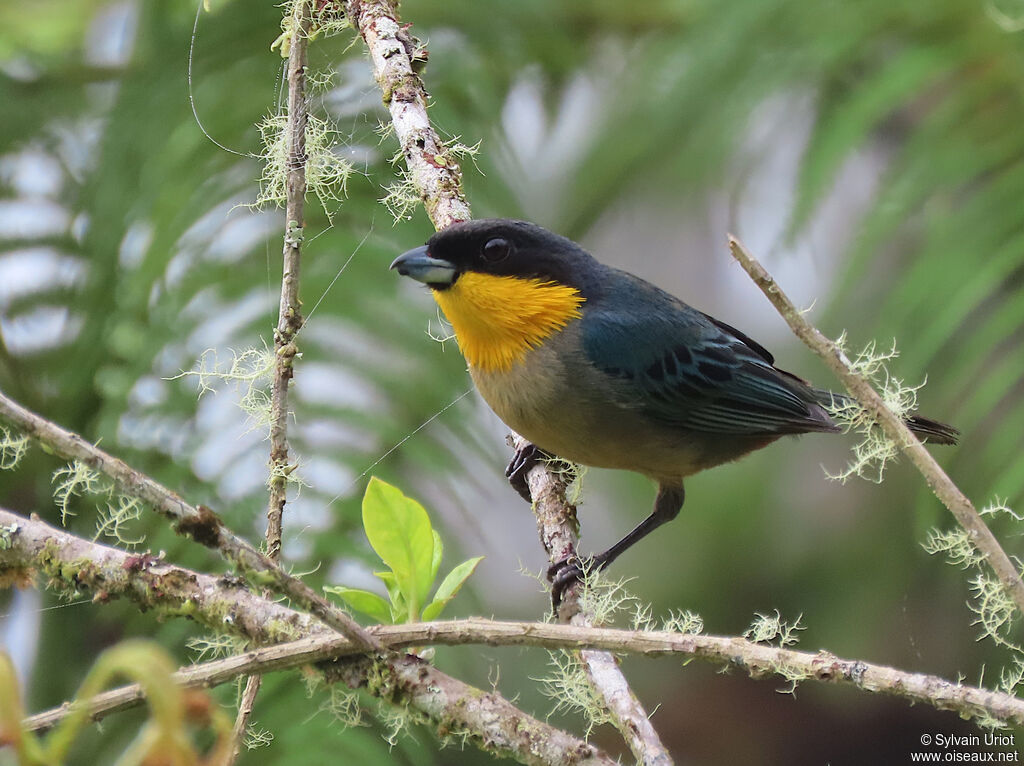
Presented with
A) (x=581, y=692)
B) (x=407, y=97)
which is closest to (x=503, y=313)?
(x=407, y=97)

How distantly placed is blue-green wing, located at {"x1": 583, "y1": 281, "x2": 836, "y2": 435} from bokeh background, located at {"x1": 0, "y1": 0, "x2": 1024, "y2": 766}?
1.63ft

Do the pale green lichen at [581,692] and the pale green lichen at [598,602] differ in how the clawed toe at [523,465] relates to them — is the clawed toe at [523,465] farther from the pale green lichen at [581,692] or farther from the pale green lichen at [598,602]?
the pale green lichen at [581,692]

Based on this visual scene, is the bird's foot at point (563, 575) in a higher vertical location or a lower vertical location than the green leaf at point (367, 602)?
higher

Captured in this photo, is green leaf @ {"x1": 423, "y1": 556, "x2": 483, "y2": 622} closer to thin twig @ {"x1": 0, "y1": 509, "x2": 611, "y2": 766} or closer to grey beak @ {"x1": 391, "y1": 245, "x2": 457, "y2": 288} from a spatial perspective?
thin twig @ {"x1": 0, "y1": 509, "x2": 611, "y2": 766}

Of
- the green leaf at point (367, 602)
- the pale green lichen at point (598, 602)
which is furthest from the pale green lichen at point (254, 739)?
the pale green lichen at point (598, 602)

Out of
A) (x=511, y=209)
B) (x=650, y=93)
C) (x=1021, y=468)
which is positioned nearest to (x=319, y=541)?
(x=511, y=209)

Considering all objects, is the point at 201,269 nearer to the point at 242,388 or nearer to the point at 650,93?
the point at 242,388

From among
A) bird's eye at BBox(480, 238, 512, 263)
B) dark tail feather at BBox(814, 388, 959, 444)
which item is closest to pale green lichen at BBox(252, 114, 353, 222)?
bird's eye at BBox(480, 238, 512, 263)

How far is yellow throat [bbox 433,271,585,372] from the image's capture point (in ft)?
5.24

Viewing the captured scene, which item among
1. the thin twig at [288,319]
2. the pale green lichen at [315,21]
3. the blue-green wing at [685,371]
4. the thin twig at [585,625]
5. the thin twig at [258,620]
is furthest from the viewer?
the blue-green wing at [685,371]

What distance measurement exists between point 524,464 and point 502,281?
0.34 m

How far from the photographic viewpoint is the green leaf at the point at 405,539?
0.94m

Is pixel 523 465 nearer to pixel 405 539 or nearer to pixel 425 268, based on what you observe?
pixel 425 268

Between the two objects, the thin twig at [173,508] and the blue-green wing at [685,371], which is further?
the blue-green wing at [685,371]
